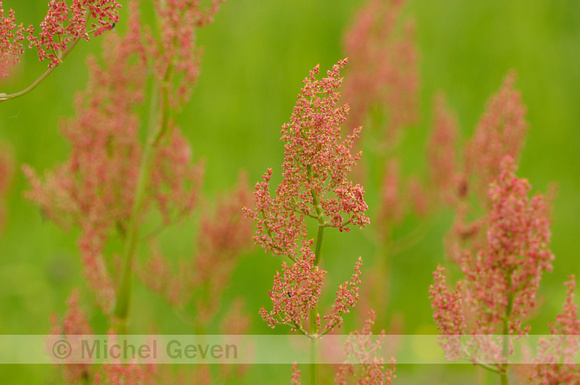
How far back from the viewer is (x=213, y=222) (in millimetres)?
2912

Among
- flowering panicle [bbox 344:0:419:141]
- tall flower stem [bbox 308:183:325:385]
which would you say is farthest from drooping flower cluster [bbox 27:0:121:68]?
flowering panicle [bbox 344:0:419:141]

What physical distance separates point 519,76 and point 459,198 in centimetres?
371

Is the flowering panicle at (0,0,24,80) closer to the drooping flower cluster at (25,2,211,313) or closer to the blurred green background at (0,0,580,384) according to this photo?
the drooping flower cluster at (25,2,211,313)

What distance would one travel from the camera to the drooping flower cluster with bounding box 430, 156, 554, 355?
1.23m

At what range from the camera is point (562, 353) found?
4.27ft

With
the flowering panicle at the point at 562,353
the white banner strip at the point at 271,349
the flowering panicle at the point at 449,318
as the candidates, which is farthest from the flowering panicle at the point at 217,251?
the flowering panicle at the point at 562,353

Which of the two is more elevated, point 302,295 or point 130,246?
point 130,246

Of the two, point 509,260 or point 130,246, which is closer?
point 509,260

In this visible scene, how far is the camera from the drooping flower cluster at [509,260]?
1.23m

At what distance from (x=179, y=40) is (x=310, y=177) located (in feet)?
3.09

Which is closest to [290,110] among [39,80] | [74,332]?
[74,332]

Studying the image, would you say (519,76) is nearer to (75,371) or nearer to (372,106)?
(372,106)

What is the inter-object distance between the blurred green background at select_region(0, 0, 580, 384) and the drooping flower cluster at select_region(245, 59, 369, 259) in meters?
3.35

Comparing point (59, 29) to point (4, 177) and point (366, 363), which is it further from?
point (4, 177)
